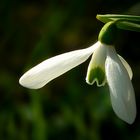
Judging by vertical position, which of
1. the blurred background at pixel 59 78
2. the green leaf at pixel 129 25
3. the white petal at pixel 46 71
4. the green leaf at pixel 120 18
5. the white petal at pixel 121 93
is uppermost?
the green leaf at pixel 120 18

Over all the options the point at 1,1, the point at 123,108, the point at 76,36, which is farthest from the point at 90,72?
the point at 76,36

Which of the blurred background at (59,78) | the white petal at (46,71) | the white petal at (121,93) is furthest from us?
the blurred background at (59,78)

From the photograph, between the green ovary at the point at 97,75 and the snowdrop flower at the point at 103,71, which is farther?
the green ovary at the point at 97,75

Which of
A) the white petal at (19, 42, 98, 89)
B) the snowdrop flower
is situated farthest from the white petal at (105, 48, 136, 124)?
the white petal at (19, 42, 98, 89)

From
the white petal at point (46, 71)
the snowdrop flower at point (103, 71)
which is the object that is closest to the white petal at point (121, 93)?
the snowdrop flower at point (103, 71)

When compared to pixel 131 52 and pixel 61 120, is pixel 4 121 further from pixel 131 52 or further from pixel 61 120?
pixel 131 52

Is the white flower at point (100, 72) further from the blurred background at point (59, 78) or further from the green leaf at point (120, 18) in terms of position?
the blurred background at point (59, 78)

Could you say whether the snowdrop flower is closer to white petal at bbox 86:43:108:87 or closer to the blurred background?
white petal at bbox 86:43:108:87

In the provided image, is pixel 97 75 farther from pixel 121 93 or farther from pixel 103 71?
pixel 121 93
